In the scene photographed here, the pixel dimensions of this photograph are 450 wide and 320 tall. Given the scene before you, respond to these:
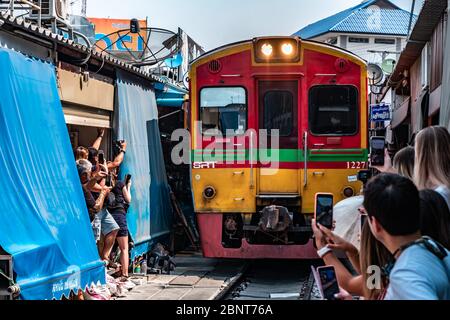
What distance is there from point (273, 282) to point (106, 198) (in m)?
2.69

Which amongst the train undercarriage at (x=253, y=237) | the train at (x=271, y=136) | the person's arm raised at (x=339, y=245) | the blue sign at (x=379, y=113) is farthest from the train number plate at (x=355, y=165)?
the blue sign at (x=379, y=113)

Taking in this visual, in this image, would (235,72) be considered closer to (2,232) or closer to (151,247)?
(151,247)

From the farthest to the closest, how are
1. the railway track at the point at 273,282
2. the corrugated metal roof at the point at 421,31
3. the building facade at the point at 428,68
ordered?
the corrugated metal roof at the point at 421,31 → the railway track at the point at 273,282 → the building facade at the point at 428,68

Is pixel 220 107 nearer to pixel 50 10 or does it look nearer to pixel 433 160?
pixel 50 10

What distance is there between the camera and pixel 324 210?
3.57m

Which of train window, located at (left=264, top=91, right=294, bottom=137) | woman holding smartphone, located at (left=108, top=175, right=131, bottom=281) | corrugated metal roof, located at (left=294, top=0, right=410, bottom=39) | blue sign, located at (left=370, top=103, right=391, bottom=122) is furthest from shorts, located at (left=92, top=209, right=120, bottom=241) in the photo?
corrugated metal roof, located at (left=294, top=0, right=410, bottom=39)

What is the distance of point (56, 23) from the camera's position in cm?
983

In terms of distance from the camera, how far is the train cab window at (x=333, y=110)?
1016cm

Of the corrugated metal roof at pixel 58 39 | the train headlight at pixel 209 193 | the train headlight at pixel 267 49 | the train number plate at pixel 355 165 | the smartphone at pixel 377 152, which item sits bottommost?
the train headlight at pixel 209 193

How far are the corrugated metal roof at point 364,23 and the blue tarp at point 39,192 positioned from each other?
38906mm

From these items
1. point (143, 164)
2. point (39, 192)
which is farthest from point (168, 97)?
point (39, 192)

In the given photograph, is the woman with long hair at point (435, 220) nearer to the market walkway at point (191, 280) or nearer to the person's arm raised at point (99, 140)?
the market walkway at point (191, 280)
